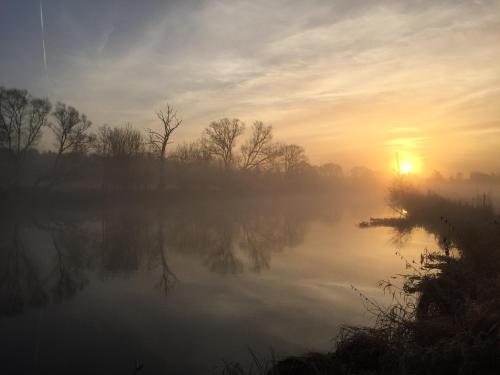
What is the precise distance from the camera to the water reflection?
954 cm

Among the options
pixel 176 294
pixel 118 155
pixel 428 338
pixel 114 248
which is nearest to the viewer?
pixel 428 338

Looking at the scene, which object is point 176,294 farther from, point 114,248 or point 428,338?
point 114,248

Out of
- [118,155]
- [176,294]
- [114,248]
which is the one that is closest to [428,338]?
[176,294]

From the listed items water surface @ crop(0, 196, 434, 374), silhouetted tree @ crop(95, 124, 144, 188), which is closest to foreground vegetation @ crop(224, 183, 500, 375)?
water surface @ crop(0, 196, 434, 374)

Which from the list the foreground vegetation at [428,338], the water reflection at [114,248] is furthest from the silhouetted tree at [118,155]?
the foreground vegetation at [428,338]

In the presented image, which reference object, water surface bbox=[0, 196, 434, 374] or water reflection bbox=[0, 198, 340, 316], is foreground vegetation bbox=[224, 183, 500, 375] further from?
water reflection bbox=[0, 198, 340, 316]

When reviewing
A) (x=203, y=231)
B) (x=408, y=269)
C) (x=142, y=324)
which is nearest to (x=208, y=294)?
(x=142, y=324)

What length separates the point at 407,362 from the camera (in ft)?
14.5

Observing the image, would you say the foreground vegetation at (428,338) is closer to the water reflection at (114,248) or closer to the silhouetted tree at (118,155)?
the water reflection at (114,248)

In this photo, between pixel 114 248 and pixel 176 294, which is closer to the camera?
pixel 176 294

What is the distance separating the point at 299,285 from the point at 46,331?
212 inches

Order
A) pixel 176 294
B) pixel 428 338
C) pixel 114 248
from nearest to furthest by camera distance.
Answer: pixel 428 338 → pixel 176 294 → pixel 114 248

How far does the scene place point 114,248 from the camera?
14.4 metres

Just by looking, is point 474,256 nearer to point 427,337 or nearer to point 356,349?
point 427,337
